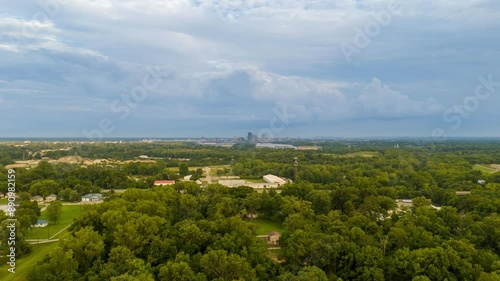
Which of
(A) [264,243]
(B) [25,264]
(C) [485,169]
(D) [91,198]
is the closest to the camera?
(A) [264,243]

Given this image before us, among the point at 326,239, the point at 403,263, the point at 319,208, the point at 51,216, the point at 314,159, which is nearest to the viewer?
the point at 403,263

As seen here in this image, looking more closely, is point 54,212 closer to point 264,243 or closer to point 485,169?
point 264,243

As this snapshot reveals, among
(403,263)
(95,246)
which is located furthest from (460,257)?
(95,246)

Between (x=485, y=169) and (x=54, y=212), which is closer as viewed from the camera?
(x=54, y=212)

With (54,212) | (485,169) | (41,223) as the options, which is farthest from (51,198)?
Answer: (485,169)

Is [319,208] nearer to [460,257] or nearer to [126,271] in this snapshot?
[460,257]

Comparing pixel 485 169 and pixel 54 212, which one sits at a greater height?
pixel 54 212

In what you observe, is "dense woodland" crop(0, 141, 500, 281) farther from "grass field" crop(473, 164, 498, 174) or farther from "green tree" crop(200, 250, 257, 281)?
"grass field" crop(473, 164, 498, 174)
